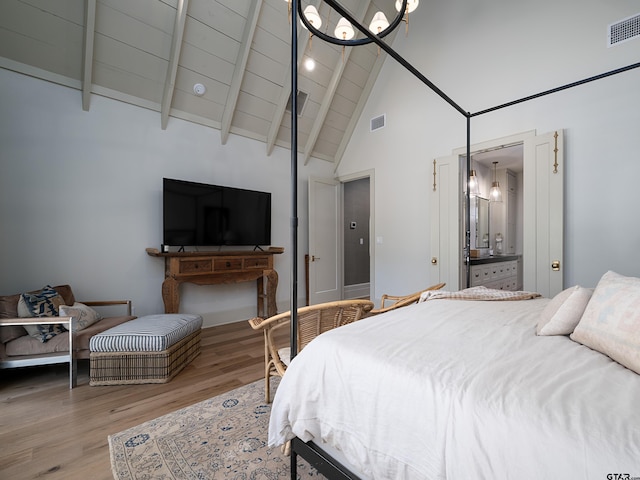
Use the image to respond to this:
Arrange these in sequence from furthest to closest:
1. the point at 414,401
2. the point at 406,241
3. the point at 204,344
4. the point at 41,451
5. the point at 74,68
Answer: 1. the point at 406,241
2. the point at 204,344
3. the point at 74,68
4. the point at 41,451
5. the point at 414,401

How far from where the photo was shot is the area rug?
143cm

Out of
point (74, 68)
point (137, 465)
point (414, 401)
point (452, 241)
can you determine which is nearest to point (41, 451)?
point (137, 465)

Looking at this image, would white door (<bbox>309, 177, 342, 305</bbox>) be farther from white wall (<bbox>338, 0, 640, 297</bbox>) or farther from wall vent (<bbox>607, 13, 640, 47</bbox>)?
wall vent (<bbox>607, 13, 640, 47</bbox>)

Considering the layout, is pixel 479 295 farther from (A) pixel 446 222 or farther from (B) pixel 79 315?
(B) pixel 79 315

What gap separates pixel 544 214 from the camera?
296cm

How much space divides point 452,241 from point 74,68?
439 centimetres

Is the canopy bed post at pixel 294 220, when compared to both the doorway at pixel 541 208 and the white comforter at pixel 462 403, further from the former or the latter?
the doorway at pixel 541 208

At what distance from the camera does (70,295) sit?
2.75 m

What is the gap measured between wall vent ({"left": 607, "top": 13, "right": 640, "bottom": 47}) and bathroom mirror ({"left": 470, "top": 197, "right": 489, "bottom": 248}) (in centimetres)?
263

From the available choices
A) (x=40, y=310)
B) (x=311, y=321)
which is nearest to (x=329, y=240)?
(x=311, y=321)

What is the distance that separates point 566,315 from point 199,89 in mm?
3963

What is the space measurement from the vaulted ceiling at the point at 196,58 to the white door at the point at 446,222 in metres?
1.95

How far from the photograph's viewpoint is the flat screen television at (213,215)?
340 cm

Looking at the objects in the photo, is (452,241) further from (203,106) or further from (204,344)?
(203,106)
